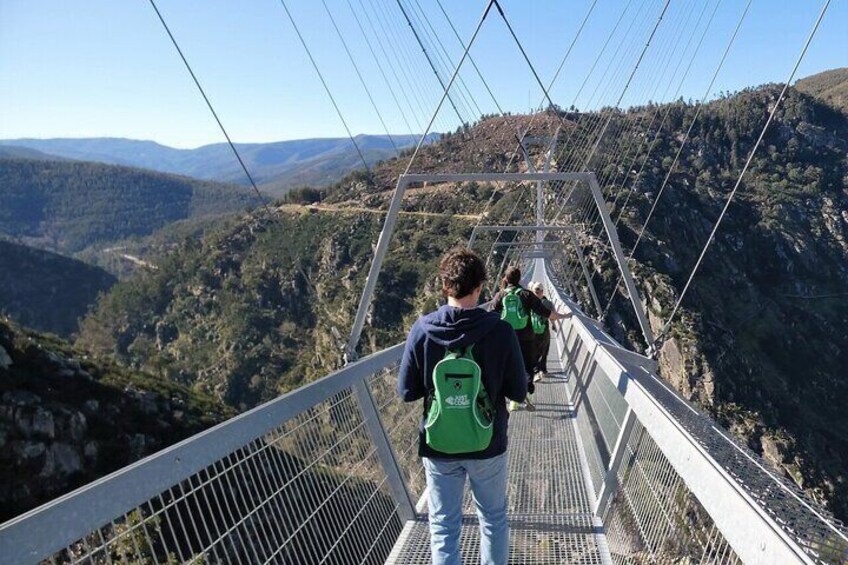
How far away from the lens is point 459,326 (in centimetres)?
258

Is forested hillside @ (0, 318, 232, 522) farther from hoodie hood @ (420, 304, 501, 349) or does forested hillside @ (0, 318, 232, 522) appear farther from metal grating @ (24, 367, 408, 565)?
hoodie hood @ (420, 304, 501, 349)

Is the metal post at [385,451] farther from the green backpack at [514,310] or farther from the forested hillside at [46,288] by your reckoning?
the forested hillside at [46,288]

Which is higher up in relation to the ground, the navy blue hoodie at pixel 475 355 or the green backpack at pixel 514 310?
the navy blue hoodie at pixel 475 355

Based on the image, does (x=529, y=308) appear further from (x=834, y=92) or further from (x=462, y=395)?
(x=834, y=92)

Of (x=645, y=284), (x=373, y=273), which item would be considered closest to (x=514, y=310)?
(x=373, y=273)

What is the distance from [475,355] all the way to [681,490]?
3.46 ft

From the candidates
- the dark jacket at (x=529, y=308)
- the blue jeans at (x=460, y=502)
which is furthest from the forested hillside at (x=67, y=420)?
the blue jeans at (x=460, y=502)

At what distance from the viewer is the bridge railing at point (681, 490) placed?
175cm

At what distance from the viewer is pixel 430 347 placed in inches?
104

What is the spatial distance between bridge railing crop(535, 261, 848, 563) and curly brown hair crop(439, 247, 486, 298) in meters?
1.00

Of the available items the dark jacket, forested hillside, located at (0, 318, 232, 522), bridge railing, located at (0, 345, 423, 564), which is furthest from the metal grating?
forested hillside, located at (0, 318, 232, 522)

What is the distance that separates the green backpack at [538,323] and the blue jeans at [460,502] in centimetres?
308

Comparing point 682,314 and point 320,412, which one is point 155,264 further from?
point 320,412

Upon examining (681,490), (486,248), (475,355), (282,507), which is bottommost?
(486,248)
